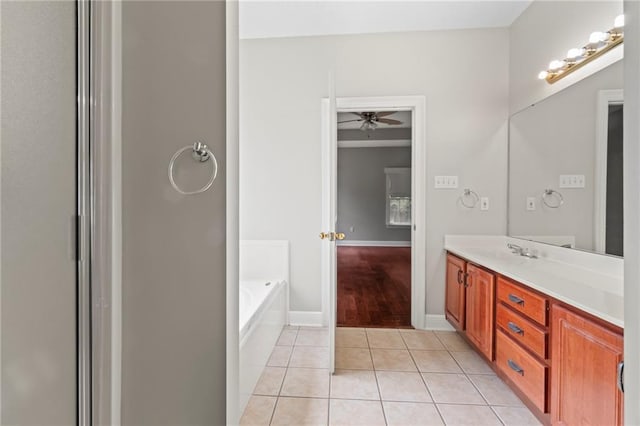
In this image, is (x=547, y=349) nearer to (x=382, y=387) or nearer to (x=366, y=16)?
(x=382, y=387)

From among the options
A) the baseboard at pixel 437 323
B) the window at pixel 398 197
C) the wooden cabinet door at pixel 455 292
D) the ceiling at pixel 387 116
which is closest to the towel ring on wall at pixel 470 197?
the wooden cabinet door at pixel 455 292

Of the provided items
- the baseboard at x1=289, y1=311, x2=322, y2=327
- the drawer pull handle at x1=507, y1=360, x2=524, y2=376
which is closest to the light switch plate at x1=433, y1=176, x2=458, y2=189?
the drawer pull handle at x1=507, y1=360, x2=524, y2=376

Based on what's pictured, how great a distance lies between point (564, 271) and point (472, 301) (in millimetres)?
598

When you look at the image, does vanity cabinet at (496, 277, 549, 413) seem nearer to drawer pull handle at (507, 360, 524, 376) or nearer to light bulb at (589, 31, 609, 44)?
drawer pull handle at (507, 360, 524, 376)

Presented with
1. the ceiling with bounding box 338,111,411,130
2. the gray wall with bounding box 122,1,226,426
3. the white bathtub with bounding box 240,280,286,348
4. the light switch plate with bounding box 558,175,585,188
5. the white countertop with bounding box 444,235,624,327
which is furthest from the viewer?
the ceiling with bounding box 338,111,411,130

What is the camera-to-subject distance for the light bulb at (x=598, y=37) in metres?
1.78

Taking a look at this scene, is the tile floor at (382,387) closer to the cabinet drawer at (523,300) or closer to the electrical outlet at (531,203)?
the cabinet drawer at (523,300)

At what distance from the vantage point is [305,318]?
2.85 meters

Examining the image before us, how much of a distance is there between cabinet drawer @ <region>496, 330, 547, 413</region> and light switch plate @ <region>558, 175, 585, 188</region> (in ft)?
3.56

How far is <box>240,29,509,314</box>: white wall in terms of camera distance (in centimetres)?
272

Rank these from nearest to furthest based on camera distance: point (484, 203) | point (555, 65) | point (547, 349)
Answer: point (547, 349)
point (555, 65)
point (484, 203)

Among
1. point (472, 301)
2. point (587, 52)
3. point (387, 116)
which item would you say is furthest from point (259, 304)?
point (387, 116)

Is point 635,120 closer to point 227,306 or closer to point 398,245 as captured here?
point 227,306

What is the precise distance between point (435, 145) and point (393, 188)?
16.8ft
